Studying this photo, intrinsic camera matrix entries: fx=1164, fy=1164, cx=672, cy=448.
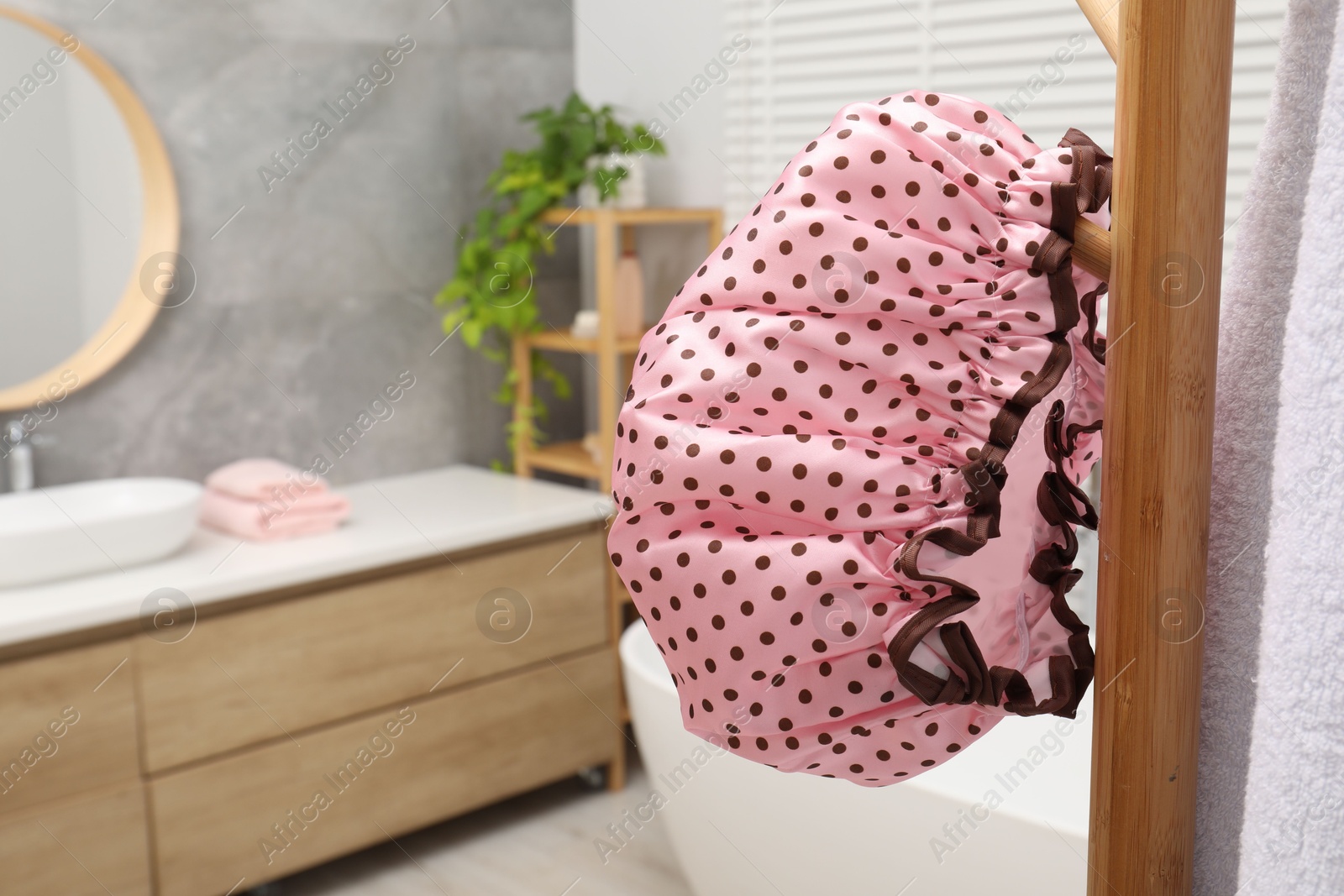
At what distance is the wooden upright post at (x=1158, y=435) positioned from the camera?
0.54 metres

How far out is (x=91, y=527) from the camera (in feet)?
6.86

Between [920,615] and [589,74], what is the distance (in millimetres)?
2916

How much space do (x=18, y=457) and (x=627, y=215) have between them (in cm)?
141

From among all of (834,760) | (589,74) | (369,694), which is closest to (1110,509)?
(834,760)

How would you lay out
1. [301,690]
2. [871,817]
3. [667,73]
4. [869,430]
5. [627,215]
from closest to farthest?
[869,430] < [871,817] < [301,690] < [627,215] < [667,73]

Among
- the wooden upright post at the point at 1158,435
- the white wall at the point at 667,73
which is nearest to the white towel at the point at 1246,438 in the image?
the wooden upright post at the point at 1158,435

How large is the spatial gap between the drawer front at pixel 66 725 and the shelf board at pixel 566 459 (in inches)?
45.6

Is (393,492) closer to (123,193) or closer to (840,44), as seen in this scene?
(123,193)

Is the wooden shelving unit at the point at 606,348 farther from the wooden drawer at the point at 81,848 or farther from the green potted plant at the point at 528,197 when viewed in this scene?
the wooden drawer at the point at 81,848

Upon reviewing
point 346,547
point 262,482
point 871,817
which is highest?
point 262,482

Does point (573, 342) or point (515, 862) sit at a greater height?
point (573, 342)

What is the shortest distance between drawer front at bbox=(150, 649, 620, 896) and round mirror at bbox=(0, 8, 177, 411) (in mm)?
924

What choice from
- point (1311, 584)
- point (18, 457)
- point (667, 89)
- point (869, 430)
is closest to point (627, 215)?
point (667, 89)

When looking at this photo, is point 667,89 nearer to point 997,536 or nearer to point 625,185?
point 625,185
